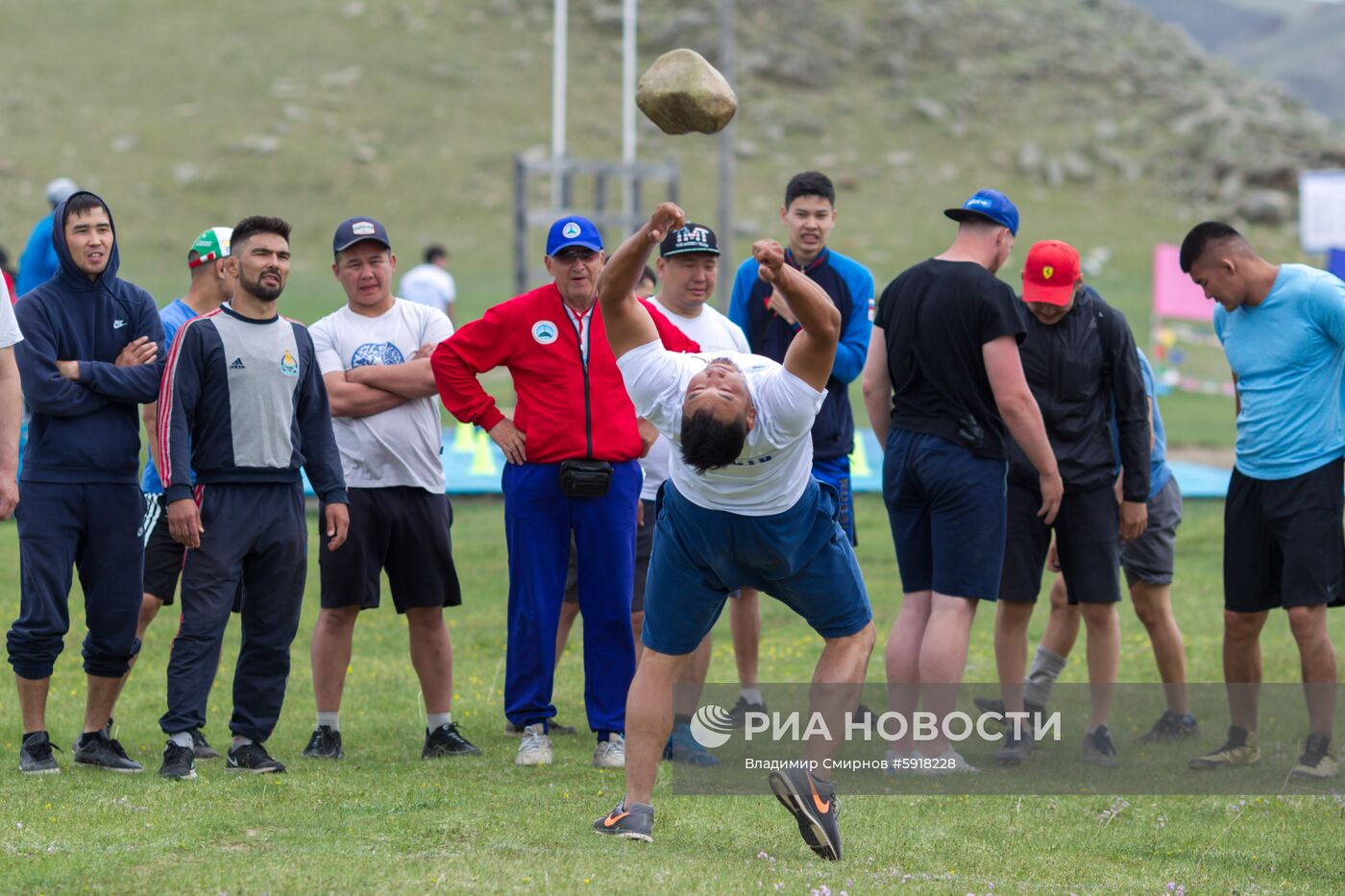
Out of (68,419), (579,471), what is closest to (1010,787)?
(579,471)

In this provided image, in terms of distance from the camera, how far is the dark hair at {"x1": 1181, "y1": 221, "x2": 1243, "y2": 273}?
6859 mm

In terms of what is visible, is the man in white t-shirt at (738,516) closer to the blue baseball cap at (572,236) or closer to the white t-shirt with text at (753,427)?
the white t-shirt with text at (753,427)

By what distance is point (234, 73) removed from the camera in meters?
57.1

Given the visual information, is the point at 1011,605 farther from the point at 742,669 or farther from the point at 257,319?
the point at 257,319

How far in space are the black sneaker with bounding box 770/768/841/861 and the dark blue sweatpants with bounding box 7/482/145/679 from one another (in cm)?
279

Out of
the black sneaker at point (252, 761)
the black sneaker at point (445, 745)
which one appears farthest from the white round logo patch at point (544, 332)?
the black sneaker at point (252, 761)

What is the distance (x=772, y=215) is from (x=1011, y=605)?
4008cm

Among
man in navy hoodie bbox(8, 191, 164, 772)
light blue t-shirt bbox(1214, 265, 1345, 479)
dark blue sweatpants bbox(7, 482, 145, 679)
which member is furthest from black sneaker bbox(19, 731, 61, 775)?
light blue t-shirt bbox(1214, 265, 1345, 479)

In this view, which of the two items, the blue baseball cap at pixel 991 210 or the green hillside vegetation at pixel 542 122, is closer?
the blue baseball cap at pixel 991 210

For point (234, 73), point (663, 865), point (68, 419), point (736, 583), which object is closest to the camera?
point (663, 865)

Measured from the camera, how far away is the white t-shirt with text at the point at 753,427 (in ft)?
15.8

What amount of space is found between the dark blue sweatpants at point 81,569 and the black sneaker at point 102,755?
0.84 ft

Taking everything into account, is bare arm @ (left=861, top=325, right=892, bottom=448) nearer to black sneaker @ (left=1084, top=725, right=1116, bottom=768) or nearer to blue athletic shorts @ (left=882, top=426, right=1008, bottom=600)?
blue athletic shorts @ (left=882, top=426, right=1008, bottom=600)

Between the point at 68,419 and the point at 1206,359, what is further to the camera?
the point at 1206,359
